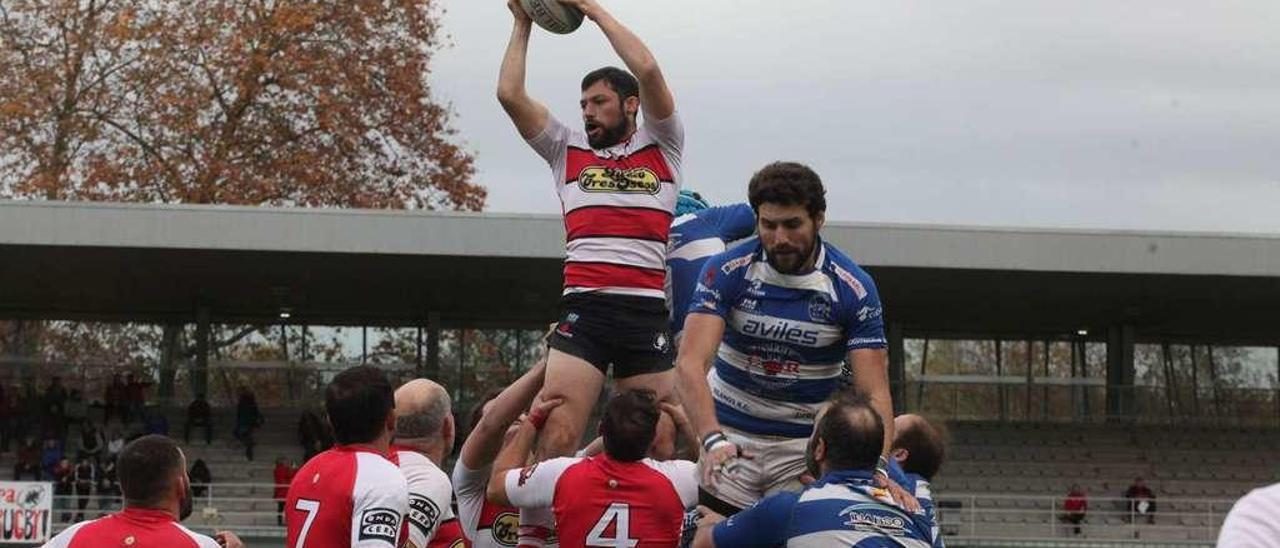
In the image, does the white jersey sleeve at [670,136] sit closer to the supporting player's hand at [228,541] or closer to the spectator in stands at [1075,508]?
the supporting player's hand at [228,541]

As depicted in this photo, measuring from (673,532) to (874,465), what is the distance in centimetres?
125

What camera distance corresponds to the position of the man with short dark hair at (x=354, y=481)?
236 inches

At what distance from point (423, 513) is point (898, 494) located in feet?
5.11

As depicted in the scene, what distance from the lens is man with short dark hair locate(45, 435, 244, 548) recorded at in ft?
20.0

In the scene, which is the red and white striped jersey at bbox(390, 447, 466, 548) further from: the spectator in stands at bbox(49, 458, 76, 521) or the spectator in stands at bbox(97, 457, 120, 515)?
the spectator in stands at bbox(97, 457, 120, 515)

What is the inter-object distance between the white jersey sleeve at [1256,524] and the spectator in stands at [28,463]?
29270 mm

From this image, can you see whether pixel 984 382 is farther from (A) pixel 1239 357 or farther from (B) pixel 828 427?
(B) pixel 828 427

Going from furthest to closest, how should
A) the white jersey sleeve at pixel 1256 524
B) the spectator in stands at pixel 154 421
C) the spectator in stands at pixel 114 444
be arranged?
the spectator in stands at pixel 154 421 → the spectator in stands at pixel 114 444 → the white jersey sleeve at pixel 1256 524

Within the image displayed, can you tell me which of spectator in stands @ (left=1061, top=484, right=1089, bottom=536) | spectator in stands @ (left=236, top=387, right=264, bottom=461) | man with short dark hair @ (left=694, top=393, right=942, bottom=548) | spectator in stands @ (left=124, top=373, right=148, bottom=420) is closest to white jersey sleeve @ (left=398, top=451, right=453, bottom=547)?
man with short dark hair @ (left=694, top=393, right=942, bottom=548)

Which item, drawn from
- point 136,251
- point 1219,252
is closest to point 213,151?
point 136,251

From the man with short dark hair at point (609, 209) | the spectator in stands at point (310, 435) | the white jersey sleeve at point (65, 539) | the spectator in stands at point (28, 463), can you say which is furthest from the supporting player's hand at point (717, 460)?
the spectator in stands at point (28, 463)

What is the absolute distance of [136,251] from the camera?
29.8 metres

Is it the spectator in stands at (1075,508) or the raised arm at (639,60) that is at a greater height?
the raised arm at (639,60)

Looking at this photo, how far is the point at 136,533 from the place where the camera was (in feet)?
20.0
